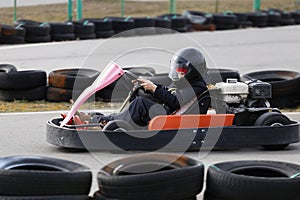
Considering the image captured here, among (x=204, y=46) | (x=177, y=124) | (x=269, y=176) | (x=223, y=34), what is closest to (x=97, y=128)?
(x=177, y=124)

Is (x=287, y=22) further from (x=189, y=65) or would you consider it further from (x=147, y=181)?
(x=147, y=181)

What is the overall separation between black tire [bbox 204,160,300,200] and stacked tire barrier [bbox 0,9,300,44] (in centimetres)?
1027

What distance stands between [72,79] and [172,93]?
275cm

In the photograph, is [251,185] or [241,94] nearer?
[251,185]

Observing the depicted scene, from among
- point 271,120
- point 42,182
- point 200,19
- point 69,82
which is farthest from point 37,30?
point 42,182

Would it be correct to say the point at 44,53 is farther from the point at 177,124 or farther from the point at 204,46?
the point at 177,124

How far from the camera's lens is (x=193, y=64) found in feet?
21.3

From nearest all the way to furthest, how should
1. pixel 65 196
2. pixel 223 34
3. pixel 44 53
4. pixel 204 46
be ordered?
pixel 65 196 < pixel 44 53 < pixel 204 46 < pixel 223 34

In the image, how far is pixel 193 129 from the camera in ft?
20.6

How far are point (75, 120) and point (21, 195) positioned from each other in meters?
1.96

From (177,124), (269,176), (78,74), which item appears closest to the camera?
(269,176)

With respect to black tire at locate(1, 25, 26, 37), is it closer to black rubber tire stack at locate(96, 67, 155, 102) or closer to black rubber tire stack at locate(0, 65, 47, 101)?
black rubber tire stack at locate(0, 65, 47, 101)

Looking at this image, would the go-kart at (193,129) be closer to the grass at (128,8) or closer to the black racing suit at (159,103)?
the black racing suit at (159,103)

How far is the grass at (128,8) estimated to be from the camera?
2025 centimetres
